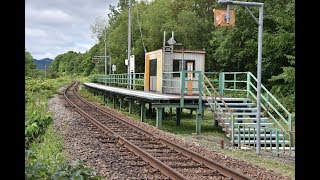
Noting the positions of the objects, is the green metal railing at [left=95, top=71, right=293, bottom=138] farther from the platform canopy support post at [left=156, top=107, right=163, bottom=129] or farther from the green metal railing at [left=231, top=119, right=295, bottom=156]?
the platform canopy support post at [left=156, top=107, right=163, bottom=129]

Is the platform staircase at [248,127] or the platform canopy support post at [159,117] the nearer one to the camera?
the platform staircase at [248,127]

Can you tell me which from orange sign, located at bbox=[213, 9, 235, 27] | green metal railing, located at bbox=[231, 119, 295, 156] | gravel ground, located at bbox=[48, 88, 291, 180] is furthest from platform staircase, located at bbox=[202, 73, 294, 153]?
orange sign, located at bbox=[213, 9, 235, 27]

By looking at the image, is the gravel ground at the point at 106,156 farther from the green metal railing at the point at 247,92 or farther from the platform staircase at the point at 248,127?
the green metal railing at the point at 247,92

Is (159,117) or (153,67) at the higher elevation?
(153,67)

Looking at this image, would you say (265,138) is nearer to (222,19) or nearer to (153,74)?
(222,19)

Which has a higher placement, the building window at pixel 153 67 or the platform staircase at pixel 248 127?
the building window at pixel 153 67

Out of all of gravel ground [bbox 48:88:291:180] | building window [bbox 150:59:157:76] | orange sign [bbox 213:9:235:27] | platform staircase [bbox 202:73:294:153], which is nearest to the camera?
gravel ground [bbox 48:88:291:180]

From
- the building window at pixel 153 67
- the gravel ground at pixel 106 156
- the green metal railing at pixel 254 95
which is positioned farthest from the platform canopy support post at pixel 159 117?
the building window at pixel 153 67

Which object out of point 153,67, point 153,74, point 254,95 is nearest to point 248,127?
point 254,95

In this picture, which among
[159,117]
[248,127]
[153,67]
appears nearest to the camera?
[248,127]

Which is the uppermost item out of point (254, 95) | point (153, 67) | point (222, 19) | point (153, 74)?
point (222, 19)
